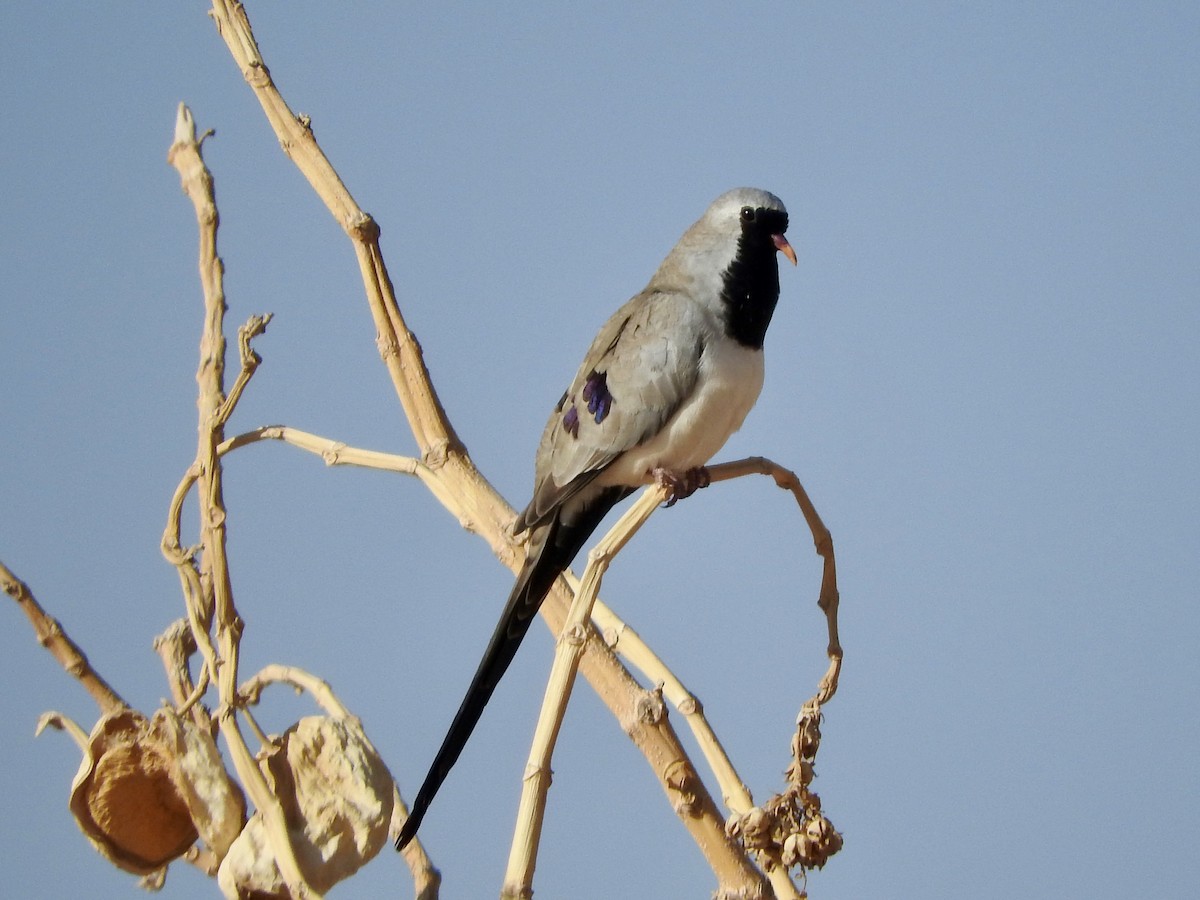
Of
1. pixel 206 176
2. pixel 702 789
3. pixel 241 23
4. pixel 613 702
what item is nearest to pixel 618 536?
pixel 613 702

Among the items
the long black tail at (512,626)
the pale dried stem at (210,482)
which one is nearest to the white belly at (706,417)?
the long black tail at (512,626)

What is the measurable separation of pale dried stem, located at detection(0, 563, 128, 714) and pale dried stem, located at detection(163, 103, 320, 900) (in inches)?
5.0

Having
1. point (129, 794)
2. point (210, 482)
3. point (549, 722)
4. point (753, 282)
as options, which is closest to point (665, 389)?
point (753, 282)

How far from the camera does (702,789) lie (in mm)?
1346

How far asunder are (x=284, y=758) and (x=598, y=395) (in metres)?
1.30

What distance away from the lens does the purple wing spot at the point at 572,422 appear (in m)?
2.51

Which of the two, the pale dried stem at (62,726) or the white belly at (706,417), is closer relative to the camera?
the pale dried stem at (62,726)

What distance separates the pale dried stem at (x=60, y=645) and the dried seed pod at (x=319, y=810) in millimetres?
225

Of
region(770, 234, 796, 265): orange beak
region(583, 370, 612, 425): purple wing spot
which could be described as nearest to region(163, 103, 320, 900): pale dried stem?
region(583, 370, 612, 425): purple wing spot

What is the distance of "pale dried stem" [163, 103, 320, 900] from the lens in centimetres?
138

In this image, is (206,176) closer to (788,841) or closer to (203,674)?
(203,674)

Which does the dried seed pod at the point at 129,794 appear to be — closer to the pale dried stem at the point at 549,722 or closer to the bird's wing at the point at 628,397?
the pale dried stem at the point at 549,722

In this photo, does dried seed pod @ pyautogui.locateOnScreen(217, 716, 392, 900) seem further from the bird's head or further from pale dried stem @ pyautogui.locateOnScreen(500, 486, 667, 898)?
the bird's head

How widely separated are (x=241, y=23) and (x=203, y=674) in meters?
0.91
